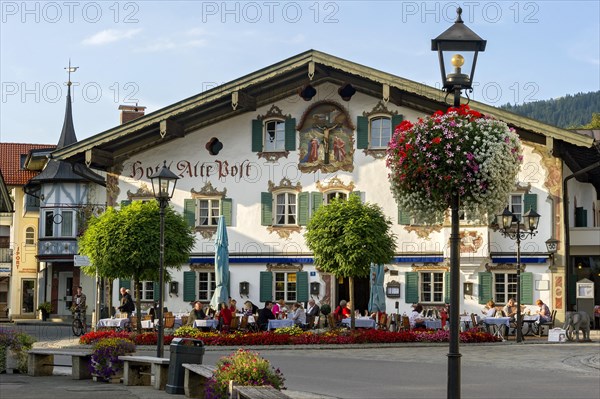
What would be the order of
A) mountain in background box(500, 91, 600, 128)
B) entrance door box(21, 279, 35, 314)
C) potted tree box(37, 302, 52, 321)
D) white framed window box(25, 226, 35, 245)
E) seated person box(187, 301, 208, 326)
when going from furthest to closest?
mountain in background box(500, 91, 600, 128)
white framed window box(25, 226, 35, 245)
entrance door box(21, 279, 35, 314)
potted tree box(37, 302, 52, 321)
seated person box(187, 301, 208, 326)

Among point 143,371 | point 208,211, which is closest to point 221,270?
point 208,211

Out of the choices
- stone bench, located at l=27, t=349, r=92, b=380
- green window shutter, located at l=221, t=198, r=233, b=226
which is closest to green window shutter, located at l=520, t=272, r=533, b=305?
green window shutter, located at l=221, t=198, r=233, b=226

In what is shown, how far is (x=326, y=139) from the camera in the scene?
38875 millimetres

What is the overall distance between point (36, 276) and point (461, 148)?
50368mm

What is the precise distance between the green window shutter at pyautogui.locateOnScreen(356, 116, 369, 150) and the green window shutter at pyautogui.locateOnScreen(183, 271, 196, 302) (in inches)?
290

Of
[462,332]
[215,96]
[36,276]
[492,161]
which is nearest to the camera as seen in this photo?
[492,161]

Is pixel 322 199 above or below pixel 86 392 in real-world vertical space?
above

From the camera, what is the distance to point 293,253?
39.0 metres

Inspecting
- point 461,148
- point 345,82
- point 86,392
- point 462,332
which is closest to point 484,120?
point 461,148

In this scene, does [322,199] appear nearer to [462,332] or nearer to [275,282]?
[275,282]

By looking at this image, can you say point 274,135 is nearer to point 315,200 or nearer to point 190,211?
point 315,200

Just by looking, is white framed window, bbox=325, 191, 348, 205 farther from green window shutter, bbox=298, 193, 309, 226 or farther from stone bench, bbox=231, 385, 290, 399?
stone bench, bbox=231, 385, 290, 399

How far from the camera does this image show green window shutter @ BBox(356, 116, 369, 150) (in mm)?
38531

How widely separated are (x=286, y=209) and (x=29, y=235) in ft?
84.2
